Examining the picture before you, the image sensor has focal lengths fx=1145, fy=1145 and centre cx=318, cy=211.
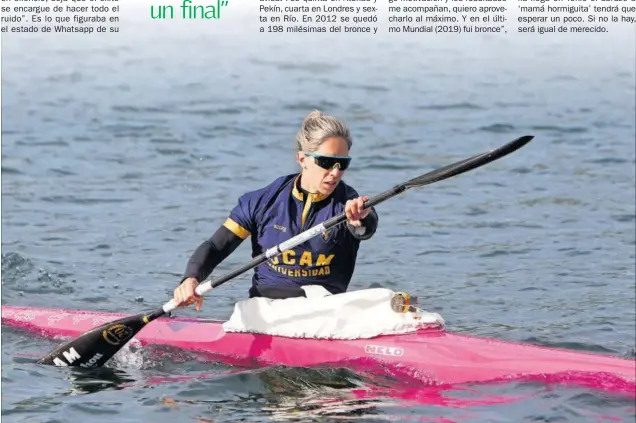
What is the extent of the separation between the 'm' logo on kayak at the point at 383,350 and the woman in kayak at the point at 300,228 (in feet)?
1.55

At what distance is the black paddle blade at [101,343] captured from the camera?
7.66m

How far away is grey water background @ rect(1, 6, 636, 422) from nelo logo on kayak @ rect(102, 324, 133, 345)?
22cm

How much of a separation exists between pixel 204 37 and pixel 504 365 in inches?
962

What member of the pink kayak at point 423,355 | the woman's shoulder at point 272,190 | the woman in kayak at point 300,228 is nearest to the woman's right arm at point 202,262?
the woman in kayak at point 300,228

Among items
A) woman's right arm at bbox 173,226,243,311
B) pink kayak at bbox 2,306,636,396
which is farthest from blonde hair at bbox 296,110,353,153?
pink kayak at bbox 2,306,636,396

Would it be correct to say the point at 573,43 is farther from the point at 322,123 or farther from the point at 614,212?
the point at 322,123

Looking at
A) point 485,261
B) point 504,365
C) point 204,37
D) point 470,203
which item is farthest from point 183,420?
point 204,37

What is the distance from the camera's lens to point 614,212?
42.1ft

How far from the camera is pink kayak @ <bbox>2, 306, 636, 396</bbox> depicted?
6.54m

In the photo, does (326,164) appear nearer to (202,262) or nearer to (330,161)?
(330,161)

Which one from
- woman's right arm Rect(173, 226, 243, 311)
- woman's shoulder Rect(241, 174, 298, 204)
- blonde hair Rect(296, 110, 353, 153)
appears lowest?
woman's right arm Rect(173, 226, 243, 311)

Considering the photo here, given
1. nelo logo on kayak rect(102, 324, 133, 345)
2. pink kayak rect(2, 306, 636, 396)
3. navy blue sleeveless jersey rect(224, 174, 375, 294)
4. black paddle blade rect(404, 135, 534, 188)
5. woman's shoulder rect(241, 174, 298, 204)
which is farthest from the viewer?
nelo logo on kayak rect(102, 324, 133, 345)

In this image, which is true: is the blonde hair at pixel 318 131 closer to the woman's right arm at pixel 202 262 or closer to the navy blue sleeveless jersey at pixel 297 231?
the navy blue sleeveless jersey at pixel 297 231

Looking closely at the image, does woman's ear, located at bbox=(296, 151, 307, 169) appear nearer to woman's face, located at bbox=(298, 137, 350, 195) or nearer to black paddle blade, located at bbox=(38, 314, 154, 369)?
woman's face, located at bbox=(298, 137, 350, 195)
